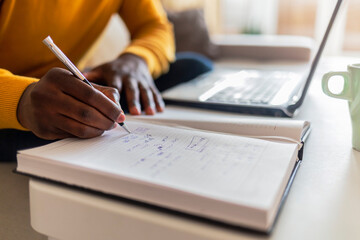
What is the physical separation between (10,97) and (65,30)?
450 mm

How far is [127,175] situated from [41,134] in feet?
0.68

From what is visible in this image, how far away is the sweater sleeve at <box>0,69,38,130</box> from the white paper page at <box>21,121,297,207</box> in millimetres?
126

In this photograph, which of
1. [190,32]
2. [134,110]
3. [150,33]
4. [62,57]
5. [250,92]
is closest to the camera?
[62,57]

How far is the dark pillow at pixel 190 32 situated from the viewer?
1.98 meters

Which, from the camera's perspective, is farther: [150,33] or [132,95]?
[150,33]

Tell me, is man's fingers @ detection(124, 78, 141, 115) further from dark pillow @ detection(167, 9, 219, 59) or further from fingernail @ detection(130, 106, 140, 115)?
dark pillow @ detection(167, 9, 219, 59)

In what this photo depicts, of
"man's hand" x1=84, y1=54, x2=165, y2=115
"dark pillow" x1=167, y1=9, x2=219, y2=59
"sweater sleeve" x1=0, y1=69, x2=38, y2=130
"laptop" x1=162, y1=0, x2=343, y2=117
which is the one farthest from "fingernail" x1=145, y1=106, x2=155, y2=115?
"dark pillow" x1=167, y1=9, x2=219, y2=59

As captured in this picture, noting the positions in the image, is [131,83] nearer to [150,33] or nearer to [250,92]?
[250,92]

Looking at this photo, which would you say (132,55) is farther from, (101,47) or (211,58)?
(211,58)

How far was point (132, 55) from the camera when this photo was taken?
2.87 ft

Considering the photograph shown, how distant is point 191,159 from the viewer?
40 cm

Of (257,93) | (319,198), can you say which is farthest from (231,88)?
(319,198)

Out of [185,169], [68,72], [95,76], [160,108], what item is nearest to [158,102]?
[160,108]

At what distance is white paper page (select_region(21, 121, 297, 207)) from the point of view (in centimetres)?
33
